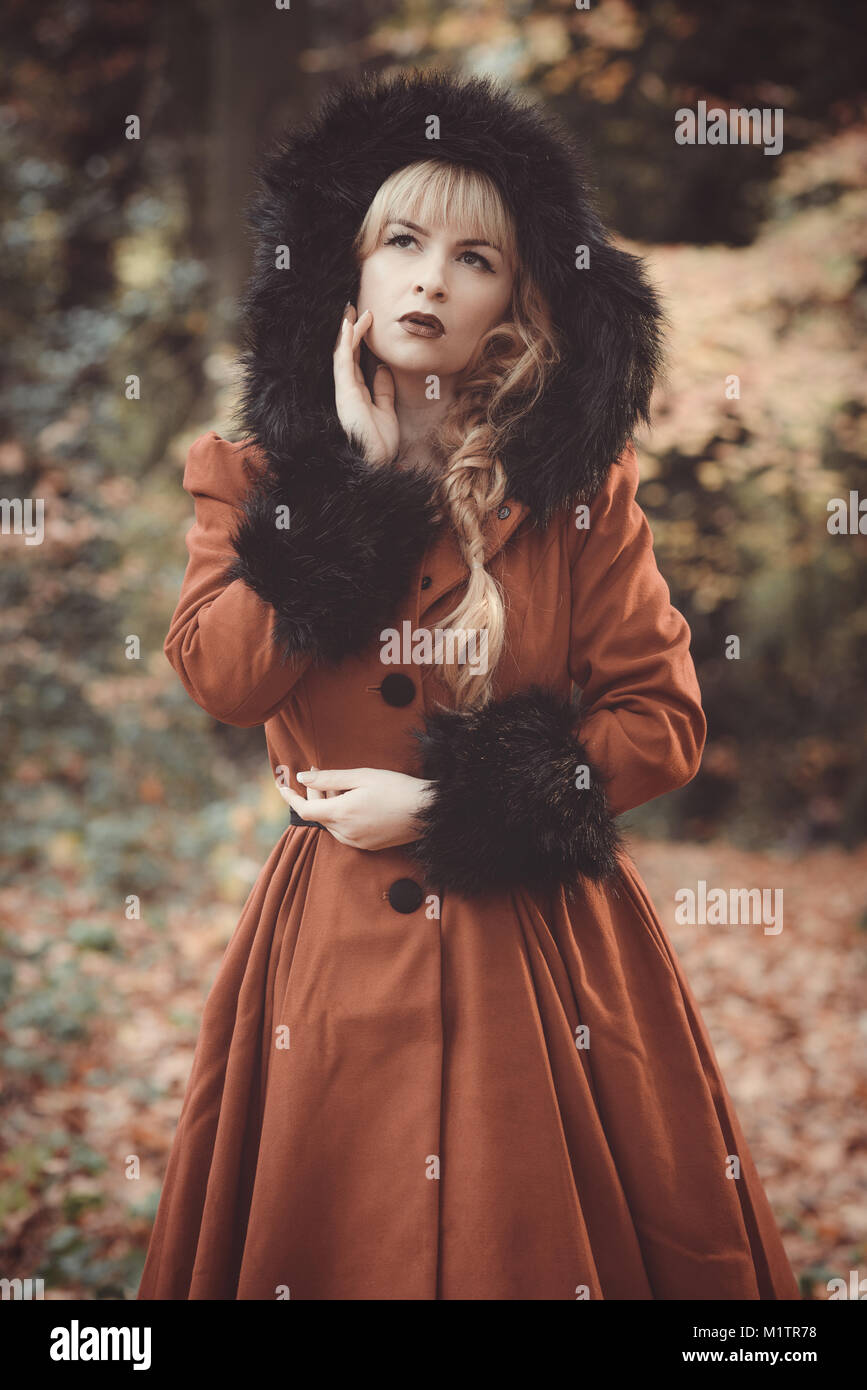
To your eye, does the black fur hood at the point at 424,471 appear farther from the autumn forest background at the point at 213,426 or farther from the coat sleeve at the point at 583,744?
the autumn forest background at the point at 213,426

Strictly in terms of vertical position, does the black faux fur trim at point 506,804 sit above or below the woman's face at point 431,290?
below

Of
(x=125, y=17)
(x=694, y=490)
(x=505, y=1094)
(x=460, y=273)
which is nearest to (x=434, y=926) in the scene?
(x=505, y=1094)

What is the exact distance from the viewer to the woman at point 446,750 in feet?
5.52

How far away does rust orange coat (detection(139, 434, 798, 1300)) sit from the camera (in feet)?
5.47

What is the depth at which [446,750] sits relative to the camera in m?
1.72

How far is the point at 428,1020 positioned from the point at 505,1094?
0.54 feet

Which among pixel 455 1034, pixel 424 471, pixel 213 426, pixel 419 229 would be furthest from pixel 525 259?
pixel 213 426

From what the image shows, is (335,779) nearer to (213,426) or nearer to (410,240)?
(410,240)

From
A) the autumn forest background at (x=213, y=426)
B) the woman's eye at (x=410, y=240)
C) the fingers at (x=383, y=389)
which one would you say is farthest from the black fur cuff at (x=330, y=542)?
the autumn forest background at (x=213, y=426)

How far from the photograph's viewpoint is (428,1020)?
171 cm

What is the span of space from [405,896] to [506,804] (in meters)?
0.23

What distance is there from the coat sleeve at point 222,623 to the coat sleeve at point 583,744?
10.6 inches

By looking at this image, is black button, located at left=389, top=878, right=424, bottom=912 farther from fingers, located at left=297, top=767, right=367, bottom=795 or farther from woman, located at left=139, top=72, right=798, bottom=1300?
fingers, located at left=297, top=767, right=367, bottom=795
